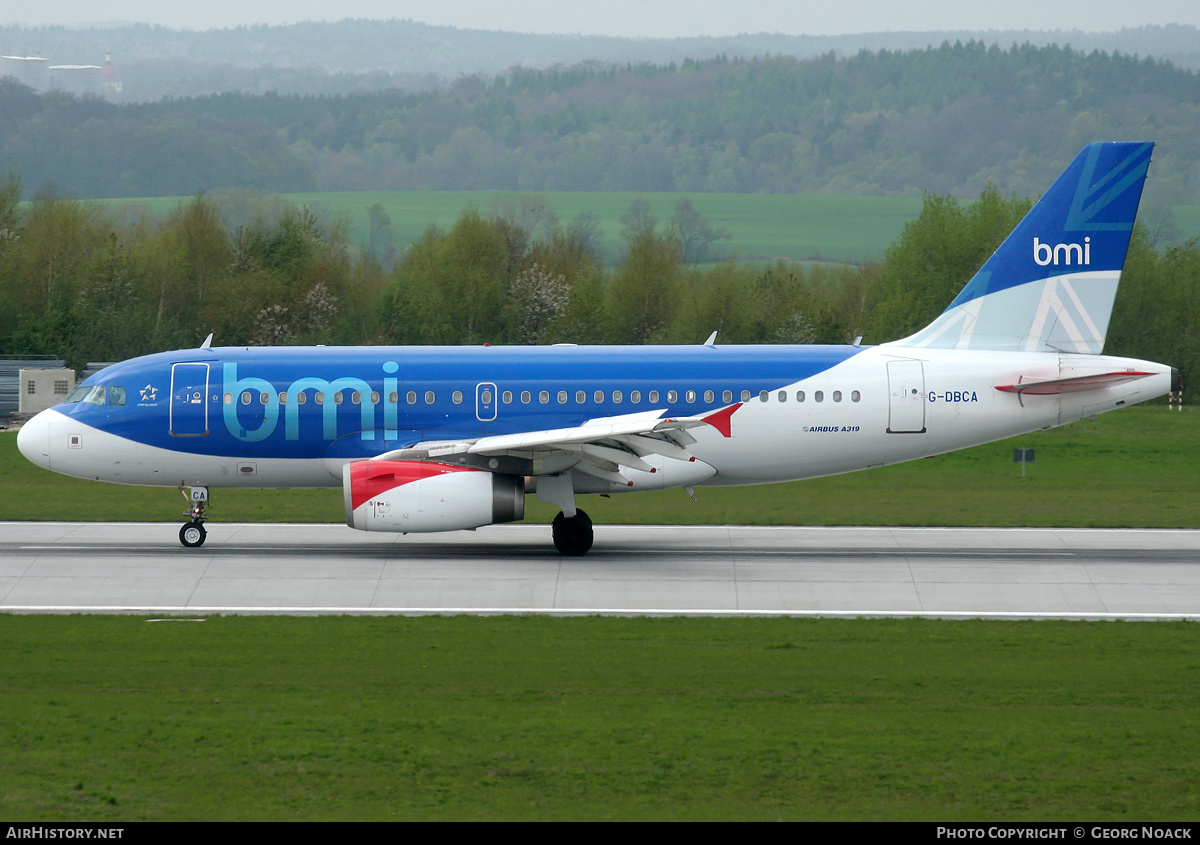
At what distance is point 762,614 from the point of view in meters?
19.7

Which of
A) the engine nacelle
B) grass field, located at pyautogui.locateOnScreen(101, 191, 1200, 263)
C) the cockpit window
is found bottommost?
the engine nacelle

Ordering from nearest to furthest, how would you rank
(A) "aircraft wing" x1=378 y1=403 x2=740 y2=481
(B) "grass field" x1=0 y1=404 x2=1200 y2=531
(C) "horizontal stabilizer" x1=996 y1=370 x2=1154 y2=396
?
1. (A) "aircraft wing" x1=378 y1=403 x2=740 y2=481
2. (C) "horizontal stabilizer" x1=996 y1=370 x2=1154 y2=396
3. (B) "grass field" x1=0 y1=404 x2=1200 y2=531

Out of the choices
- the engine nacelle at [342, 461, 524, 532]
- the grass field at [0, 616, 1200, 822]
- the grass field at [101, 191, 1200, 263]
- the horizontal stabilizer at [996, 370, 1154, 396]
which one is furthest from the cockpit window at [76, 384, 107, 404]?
the grass field at [101, 191, 1200, 263]

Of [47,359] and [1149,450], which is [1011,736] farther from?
[47,359]

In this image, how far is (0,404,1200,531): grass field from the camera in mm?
30656

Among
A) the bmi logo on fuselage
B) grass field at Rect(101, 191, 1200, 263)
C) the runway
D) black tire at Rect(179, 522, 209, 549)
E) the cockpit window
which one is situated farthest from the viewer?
grass field at Rect(101, 191, 1200, 263)

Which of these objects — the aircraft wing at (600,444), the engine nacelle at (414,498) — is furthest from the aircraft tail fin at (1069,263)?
the engine nacelle at (414,498)

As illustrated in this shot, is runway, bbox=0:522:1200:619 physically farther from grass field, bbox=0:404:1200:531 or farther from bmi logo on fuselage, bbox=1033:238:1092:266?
bmi logo on fuselage, bbox=1033:238:1092:266

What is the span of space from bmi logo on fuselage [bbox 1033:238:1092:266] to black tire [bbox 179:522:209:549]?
17825mm

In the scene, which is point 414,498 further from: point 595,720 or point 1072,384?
point 1072,384

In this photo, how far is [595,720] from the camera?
13.0m

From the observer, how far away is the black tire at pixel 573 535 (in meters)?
25.4

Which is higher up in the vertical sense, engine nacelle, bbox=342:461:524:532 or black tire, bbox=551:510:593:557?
engine nacelle, bbox=342:461:524:532
